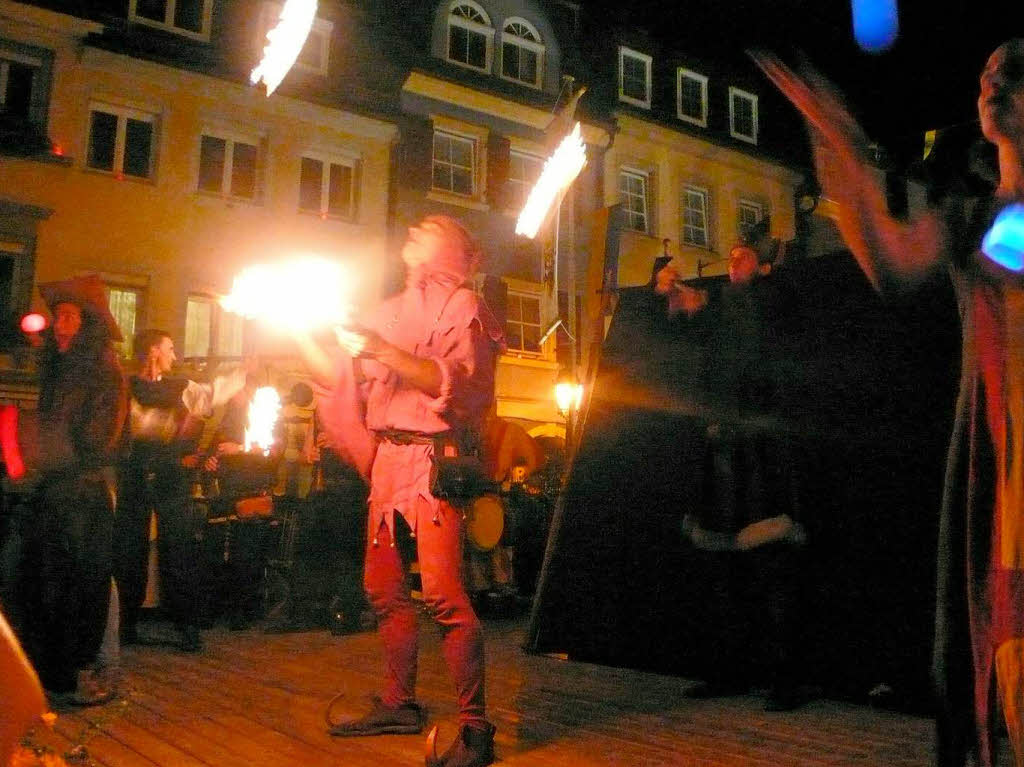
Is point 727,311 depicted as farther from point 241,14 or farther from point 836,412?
point 241,14

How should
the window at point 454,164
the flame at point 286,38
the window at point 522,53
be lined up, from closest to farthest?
the flame at point 286,38 < the window at point 454,164 < the window at point 522,53

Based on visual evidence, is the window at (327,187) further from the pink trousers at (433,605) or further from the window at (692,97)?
the pink trousers at (433,605)

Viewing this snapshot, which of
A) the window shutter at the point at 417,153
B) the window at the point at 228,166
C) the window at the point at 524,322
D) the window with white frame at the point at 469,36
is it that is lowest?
the window at the point at 524,322

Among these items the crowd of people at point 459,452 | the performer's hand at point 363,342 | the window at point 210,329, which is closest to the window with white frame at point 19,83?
the window at point 210,329

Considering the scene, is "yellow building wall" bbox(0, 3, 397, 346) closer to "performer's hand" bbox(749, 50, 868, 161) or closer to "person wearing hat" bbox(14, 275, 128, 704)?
"person wearing hat" bbox(14, 275, 128, 704)

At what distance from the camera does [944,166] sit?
13.5 ft

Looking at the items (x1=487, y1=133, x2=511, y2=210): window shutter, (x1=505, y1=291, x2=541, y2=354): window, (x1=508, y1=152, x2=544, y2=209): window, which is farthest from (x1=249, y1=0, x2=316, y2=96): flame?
(x1=508, y1=152, x2=544, y2=209): window

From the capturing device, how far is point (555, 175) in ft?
32.2

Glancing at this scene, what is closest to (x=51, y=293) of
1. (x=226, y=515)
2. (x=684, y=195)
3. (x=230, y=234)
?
(x=226, y=515)

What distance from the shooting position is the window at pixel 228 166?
705 inches

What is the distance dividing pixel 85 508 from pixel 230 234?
573 inches

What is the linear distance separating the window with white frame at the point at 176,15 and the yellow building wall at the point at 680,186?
10.3 metres

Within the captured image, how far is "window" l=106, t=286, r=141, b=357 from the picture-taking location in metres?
16.8

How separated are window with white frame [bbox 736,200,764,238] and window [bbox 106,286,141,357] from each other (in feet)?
55.0
